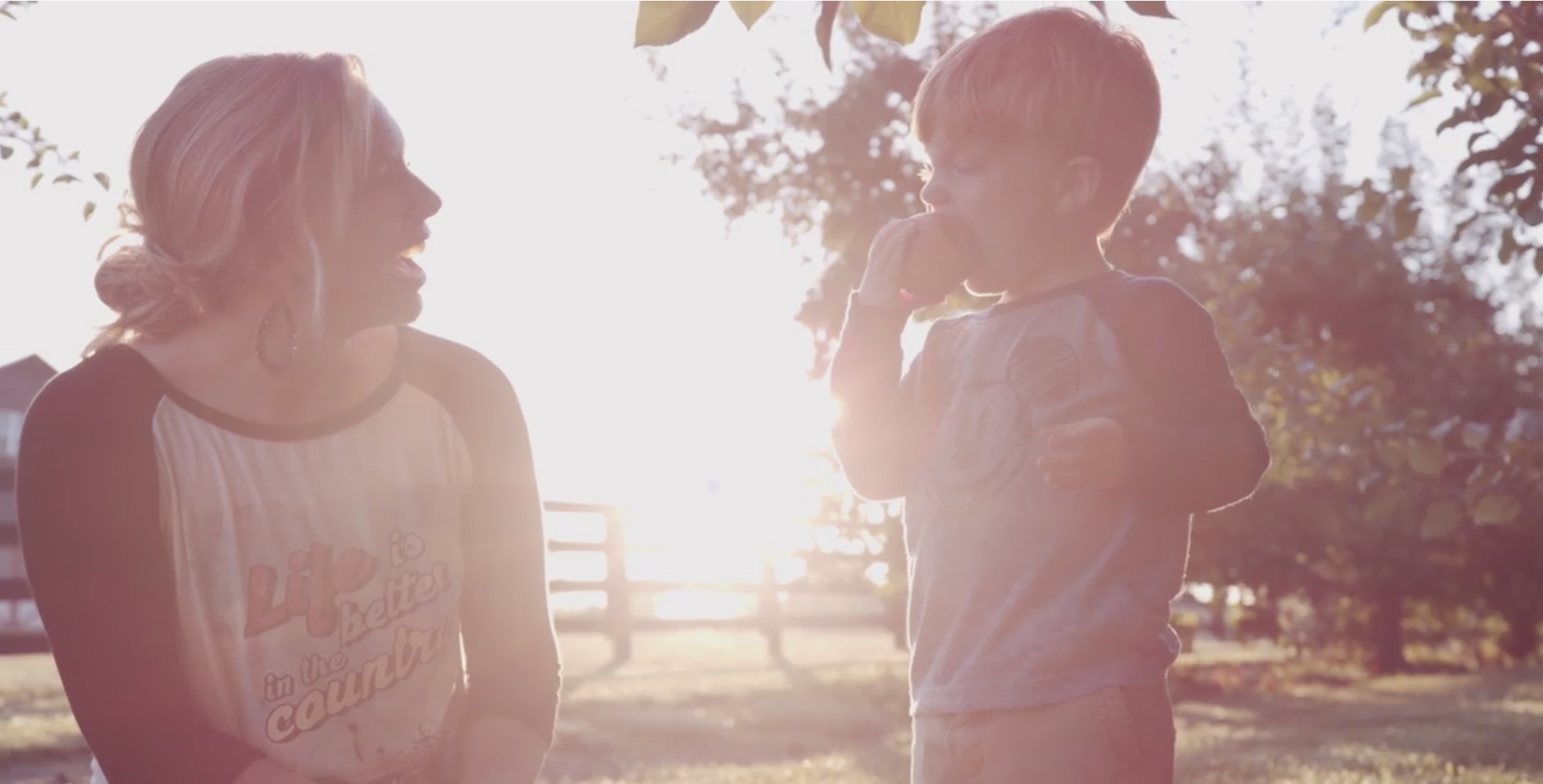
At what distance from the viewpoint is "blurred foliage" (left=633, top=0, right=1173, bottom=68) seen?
174 cm

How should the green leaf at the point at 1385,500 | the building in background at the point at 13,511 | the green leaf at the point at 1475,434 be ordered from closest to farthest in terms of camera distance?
the green leaf at the point at 1475,434
the green leaf at the point at 1385,500
the building in background at the point at 13,511

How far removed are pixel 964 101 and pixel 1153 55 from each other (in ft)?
1.27

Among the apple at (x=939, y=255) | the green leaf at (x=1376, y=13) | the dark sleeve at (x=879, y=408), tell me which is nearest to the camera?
the apple at (x=939, y=255)

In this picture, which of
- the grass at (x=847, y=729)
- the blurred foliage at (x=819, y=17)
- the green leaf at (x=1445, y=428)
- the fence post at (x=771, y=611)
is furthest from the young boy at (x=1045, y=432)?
the fence post at (x=771, y=611)

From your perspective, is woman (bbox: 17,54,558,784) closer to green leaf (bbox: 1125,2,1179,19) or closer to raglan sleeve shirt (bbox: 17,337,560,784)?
raglan sleeve shirt (bbox: 17,337,560,784)

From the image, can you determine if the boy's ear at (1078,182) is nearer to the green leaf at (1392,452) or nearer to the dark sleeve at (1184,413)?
the dark sleeve at (1184,413)

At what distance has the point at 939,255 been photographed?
7.24ft

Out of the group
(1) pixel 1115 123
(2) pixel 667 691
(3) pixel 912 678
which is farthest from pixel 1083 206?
(2) pixel 667 691

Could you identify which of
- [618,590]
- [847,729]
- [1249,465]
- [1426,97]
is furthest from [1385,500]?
[618,590]

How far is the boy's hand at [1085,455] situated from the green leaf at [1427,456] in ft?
8.47

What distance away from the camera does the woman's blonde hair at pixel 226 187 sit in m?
2.00

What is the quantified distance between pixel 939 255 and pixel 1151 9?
476 millimetres

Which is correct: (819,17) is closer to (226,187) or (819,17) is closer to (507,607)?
(226,187)

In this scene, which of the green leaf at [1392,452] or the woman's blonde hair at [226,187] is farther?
the green leaf at [1392,452]
